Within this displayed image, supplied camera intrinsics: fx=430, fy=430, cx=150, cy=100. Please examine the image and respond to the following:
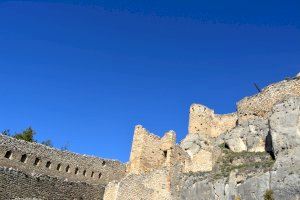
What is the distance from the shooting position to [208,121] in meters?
44.5

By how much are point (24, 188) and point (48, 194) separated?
2081mm

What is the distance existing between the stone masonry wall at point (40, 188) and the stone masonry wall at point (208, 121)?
1278 centimetres

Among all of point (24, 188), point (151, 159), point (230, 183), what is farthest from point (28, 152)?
point (230, 183)

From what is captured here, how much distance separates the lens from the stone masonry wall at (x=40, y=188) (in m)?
30.1

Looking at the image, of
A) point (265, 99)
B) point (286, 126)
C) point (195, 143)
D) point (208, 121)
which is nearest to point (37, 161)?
point (195, 143)

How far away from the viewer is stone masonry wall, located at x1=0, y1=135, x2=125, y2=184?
33.3 meters

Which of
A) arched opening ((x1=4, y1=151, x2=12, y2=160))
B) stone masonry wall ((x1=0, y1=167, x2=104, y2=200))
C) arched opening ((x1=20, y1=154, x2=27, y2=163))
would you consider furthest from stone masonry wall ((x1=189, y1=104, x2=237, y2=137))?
arched opening ((x1=4, y1=151, x2=12, y2=160))

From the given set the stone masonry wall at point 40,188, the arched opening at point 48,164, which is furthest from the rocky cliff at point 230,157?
the arched opening at point 48,164

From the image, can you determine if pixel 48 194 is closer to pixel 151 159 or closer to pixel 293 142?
pixel 151 159

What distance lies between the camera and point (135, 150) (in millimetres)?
36875

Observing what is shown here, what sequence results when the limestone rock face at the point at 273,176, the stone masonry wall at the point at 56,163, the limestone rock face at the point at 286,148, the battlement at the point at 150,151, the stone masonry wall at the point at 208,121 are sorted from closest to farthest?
1. the limestone rock face at the point at 286,148
2. the limestone rock face at the point at 273,176
3. the stone masonry wall at the point at 56,163
4. the battlement at the point at 150,151
5. the stone masonry wall at the point at 208,121

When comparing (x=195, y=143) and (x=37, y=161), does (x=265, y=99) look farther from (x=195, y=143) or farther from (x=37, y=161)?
(x=37, y=161)

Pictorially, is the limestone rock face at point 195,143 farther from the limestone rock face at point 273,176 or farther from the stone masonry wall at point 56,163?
the stone masonry wall at point 56,163

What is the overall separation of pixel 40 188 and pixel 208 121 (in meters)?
19.4
